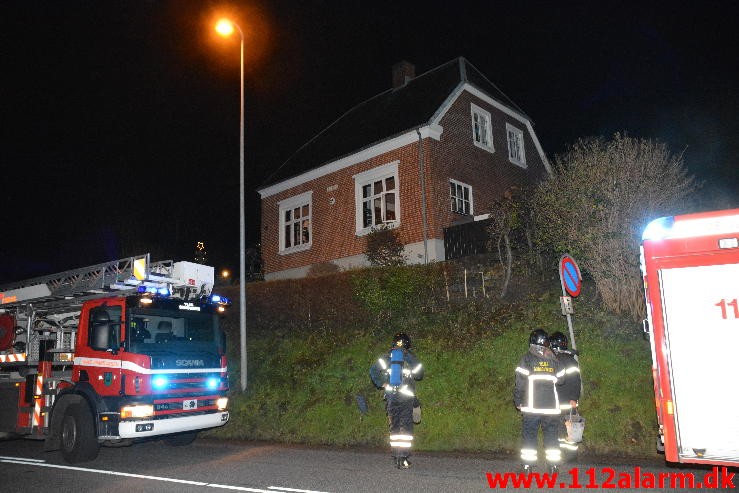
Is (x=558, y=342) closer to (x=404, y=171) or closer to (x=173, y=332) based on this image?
(x=173, y=332)

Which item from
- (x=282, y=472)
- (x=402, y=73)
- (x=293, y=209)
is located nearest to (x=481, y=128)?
(x=402, y=73)

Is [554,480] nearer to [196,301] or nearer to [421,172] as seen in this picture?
[196,301]

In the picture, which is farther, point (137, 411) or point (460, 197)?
point (460, 197)

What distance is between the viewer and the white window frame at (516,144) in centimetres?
2266

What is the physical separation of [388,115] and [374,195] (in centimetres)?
362

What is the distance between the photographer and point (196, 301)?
9.69 m

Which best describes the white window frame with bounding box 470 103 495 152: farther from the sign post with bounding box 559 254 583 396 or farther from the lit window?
the sign post with bounding box 559 254 583 396

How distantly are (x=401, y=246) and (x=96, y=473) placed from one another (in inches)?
427

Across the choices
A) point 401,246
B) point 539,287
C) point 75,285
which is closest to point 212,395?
point 75,285

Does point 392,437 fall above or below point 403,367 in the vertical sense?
below

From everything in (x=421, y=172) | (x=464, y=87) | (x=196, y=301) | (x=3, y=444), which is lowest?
(x=3, y=444)

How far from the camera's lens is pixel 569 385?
7059 mm

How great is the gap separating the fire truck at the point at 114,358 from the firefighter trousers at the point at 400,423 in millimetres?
3509

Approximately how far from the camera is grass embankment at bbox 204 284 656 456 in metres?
8.68
